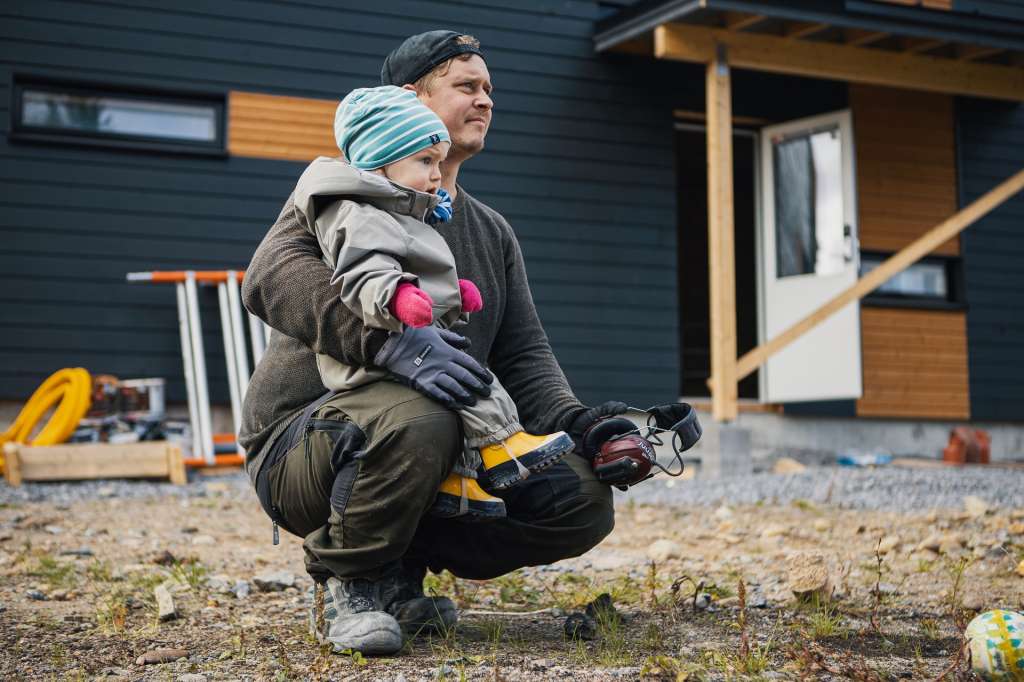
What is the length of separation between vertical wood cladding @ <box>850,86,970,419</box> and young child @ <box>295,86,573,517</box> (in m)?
7.99

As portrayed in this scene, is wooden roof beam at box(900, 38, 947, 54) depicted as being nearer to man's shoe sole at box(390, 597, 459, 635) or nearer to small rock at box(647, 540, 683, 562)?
small rock at box(647, 540, 683, 562)

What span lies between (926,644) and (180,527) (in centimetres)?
355

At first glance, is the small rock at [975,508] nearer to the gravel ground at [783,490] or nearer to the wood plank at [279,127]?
the gravel ground at [783,490]

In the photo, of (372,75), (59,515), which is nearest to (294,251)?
(59,515)

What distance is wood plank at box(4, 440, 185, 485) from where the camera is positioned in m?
6.84

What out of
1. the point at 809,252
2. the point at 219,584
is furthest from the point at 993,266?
the point at 219,584

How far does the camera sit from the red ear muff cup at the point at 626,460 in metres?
2.67

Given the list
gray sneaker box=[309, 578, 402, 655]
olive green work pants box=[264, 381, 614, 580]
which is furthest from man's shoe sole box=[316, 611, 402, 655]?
olive green work pants box=[264, 381, 614, 580]

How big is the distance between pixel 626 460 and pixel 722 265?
212 inches

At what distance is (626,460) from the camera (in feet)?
8.75

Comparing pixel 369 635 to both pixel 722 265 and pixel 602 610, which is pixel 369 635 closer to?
pixel 602 610

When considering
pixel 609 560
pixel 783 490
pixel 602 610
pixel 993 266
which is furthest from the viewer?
pixel 993 266

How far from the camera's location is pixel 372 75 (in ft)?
28.5

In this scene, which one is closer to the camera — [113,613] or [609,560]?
[113,613]
